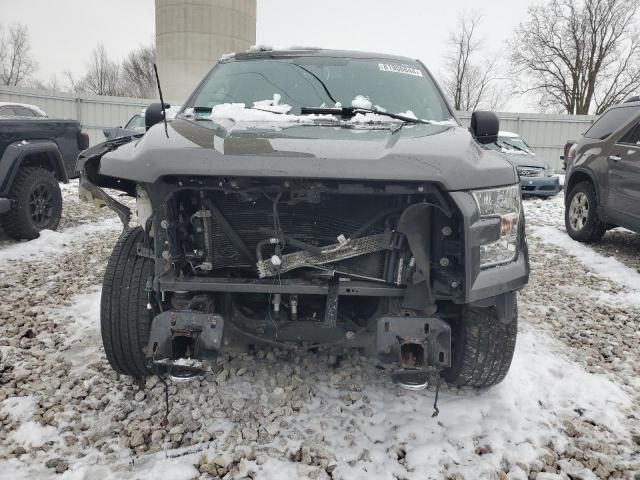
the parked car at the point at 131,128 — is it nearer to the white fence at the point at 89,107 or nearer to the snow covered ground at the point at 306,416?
the white fence at the point at 89,107

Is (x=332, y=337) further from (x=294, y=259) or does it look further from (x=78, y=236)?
(x=78, y=236)

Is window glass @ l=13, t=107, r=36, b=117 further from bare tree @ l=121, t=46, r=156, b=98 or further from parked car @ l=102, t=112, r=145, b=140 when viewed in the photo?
bare tree @ l=121, t=46, r=156, b=98

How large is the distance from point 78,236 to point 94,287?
7.59 ft

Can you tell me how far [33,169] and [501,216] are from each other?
5473mm

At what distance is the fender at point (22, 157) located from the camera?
5.25 metres

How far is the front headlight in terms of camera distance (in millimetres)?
2045

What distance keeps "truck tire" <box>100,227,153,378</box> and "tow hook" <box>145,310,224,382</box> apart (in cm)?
31

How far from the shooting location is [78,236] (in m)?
6.34

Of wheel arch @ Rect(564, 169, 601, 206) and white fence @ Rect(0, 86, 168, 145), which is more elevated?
white fence @ Rect(0, 86, 168, 145)

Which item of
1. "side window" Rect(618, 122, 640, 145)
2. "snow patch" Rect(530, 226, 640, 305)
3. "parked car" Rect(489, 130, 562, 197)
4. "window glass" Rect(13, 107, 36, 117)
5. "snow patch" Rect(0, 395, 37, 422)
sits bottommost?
"snow patch" Rect(0, 395, 37, 422)

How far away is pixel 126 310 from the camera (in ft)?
8.07

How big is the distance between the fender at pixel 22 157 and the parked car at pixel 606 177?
21.6ft

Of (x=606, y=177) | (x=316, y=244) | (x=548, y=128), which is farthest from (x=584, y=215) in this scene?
(x=548, y=128)

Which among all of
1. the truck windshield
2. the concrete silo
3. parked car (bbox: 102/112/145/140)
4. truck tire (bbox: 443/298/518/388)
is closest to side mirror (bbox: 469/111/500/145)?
the truck windshield
